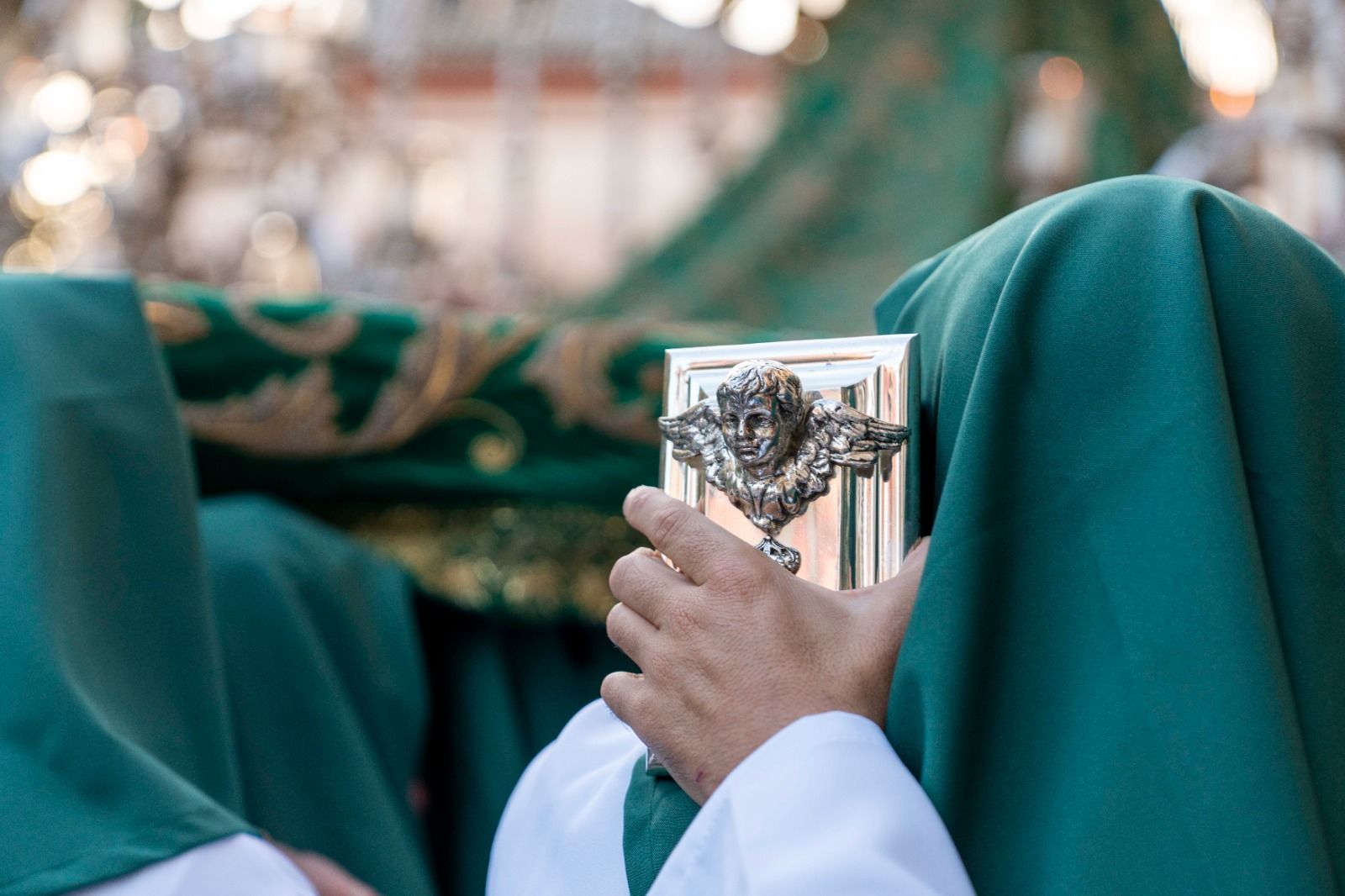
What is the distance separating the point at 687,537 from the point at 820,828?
165 mm

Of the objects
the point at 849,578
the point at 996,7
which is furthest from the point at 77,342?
the point at 996,7

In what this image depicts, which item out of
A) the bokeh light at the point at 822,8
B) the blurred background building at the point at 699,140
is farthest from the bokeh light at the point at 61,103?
the bokeh light at the point at 822,8

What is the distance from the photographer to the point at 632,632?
715 mm

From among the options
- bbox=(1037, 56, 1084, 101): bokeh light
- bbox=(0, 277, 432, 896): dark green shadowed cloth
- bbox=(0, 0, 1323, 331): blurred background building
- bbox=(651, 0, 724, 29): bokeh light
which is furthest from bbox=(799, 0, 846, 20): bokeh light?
bbox=(0, 277, 432, 896): dark green shadowed cloth

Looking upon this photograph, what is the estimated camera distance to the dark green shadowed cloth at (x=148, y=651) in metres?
0.92

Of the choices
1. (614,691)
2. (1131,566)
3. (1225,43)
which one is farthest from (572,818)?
(1225,43)

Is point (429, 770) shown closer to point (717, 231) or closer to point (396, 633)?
point (396, 633)

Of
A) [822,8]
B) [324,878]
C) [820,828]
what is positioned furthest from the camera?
[822,8]

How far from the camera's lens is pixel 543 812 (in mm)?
822

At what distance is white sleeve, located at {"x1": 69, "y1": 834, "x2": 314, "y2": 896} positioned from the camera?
0.89m

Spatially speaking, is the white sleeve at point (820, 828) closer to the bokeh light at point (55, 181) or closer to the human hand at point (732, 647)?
the human hand at point (732, 647)

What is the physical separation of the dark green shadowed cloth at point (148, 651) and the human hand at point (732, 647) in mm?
411

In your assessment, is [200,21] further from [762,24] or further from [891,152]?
[891,152]

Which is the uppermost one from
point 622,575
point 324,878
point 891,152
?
point 891,152
